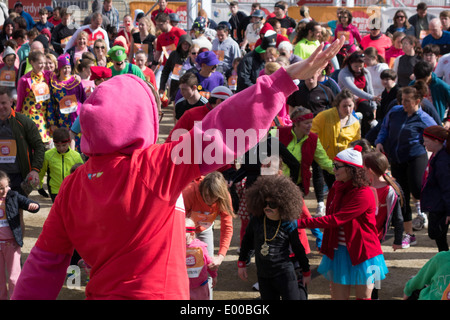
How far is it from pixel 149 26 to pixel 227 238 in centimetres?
958

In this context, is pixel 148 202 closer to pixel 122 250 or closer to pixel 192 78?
pixel 122 250

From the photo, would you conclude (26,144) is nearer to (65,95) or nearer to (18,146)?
(18,146)

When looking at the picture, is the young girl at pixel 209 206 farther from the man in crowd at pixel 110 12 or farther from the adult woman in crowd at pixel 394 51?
the man in crowd at pixel 110 12

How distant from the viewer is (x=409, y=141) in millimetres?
7422

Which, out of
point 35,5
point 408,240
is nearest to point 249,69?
point 408,240

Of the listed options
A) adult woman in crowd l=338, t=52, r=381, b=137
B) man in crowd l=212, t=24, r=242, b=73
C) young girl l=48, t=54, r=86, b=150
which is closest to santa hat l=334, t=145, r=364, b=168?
adult woman in crowd l=338, t=52, r=381, b=137

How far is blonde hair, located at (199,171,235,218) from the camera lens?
5.59 meters

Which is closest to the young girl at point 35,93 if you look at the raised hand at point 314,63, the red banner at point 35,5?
the raised hand at point 314,63

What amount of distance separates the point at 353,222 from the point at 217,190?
1190mm

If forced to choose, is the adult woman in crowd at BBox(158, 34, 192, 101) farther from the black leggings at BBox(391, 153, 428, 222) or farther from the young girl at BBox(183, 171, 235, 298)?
the young girl at BBox(183, 171, 235, 298)

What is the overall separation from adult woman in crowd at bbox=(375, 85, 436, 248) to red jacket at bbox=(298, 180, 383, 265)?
2.25 meters

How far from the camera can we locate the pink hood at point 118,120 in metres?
2.40

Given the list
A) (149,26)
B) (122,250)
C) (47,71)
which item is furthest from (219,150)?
(149,26)

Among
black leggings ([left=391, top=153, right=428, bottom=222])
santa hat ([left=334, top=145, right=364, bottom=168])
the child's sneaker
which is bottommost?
the child's sneaker
